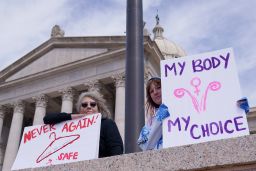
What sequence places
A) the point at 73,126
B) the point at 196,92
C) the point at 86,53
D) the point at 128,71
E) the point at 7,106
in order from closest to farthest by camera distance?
the point at 196,92 < the point at 73,126 < the point at 128,71 < the point at 86,53 < the point at 7,106

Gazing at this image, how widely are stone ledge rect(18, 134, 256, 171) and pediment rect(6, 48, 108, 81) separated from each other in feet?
110

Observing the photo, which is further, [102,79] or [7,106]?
[7,106]

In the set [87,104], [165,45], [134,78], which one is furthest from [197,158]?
[165,45]

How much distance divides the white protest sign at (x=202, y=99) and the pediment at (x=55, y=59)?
107 ft

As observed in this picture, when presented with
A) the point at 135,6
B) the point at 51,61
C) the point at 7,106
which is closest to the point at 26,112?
the point at 7,106

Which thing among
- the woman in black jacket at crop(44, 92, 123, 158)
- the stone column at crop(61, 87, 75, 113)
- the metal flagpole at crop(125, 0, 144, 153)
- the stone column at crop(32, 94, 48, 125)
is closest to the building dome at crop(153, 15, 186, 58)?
the stone column at crop(32, 94, 48, 125)

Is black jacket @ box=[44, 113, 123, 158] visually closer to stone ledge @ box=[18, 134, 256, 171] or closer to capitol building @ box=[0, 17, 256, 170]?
stone ledge @ box=[18, 134, 256, 171]

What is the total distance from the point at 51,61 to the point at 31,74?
239cm

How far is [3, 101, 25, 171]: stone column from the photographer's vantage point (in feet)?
119

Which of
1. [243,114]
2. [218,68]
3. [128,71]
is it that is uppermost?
[128,71]

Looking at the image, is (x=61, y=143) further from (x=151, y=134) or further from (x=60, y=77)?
(x=60, y=77)

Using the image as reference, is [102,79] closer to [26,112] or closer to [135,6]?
[26,112]

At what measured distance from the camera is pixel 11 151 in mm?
36688

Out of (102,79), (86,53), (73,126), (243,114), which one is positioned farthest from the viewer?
(86,53)
